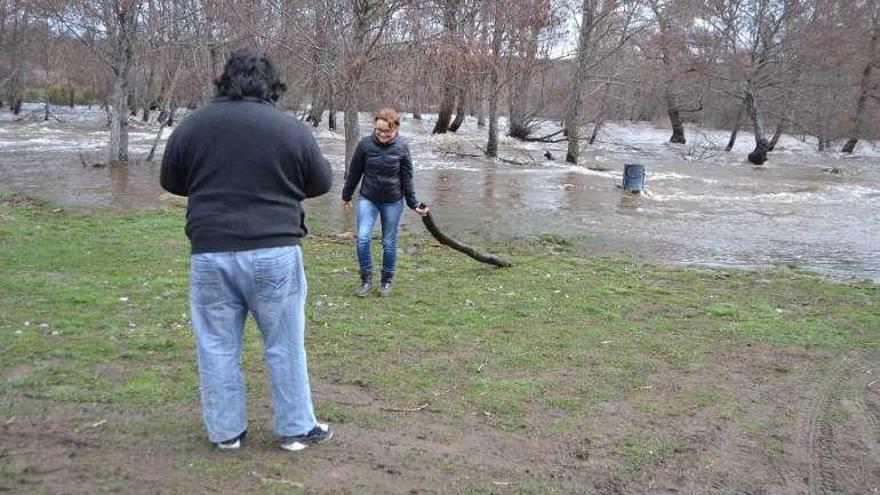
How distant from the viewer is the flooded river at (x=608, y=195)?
13.0m

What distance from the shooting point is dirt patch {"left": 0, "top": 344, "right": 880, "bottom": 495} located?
A: 142 inches

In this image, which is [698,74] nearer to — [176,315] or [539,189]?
[539,189]

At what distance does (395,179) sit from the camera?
7500 millimetres

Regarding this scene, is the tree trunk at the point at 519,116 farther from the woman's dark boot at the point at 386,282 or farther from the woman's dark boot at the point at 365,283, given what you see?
the woman's dark boot at the point at 365,283

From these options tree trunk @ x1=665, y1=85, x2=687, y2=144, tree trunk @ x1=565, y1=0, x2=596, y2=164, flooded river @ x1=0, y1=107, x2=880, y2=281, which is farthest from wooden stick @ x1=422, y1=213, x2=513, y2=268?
tree trunk @ x1=665, y1=85, x2=687, y2=144

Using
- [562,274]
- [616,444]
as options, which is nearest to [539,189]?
[562,274]

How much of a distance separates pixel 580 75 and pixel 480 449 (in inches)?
1038

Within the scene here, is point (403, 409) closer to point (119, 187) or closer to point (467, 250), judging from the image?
point (467, 250)

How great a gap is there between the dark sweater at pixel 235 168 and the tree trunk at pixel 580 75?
25.8 m

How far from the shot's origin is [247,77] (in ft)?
11.8

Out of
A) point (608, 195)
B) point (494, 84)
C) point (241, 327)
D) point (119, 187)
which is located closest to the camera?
point (241, 327)

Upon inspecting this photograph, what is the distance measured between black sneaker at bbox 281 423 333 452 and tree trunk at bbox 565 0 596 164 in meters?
25.6

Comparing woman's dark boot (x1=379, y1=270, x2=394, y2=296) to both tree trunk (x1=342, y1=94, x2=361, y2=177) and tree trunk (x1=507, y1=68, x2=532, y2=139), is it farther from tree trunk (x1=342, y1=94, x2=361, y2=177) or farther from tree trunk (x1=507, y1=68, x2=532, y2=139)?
tree trunk (x1=507, y1=68, x2=532, y2=139)

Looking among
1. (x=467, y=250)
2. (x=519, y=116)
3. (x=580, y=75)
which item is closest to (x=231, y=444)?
(x=467, y=250)
